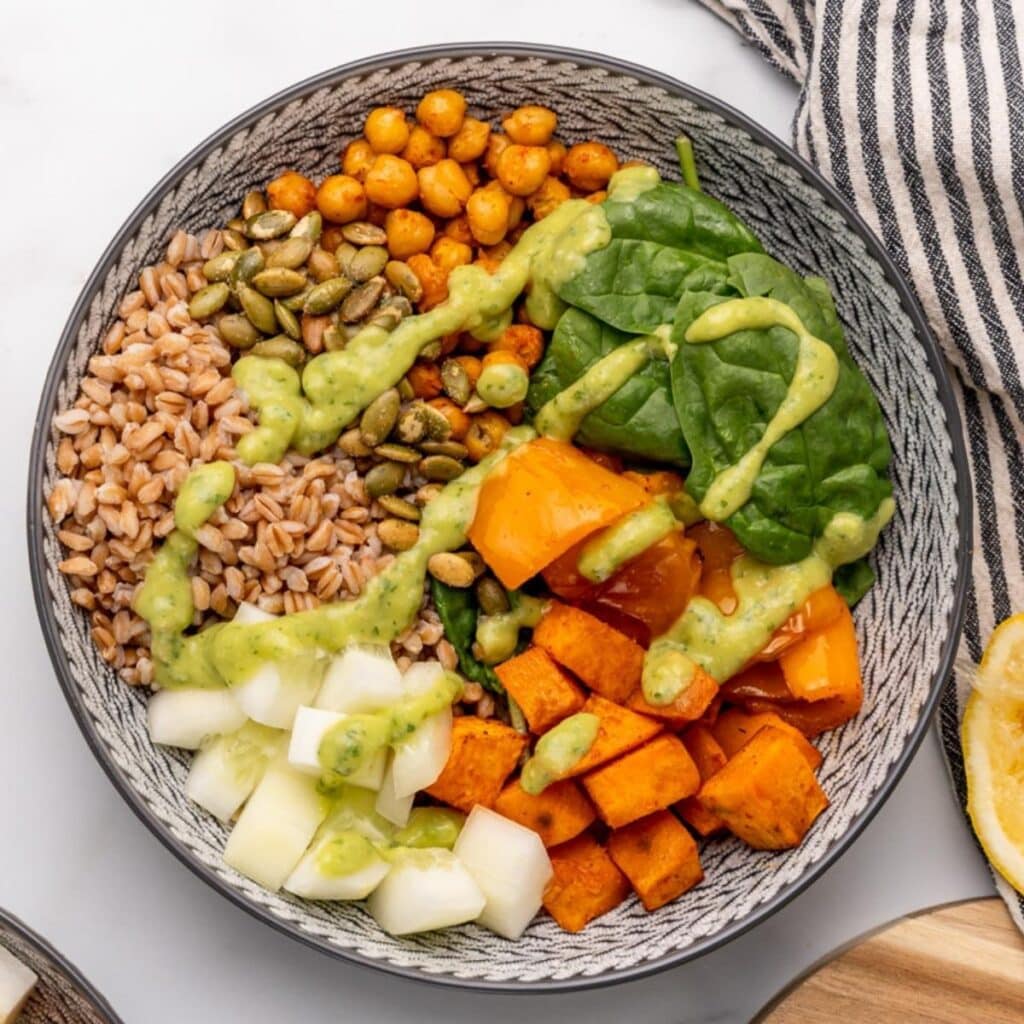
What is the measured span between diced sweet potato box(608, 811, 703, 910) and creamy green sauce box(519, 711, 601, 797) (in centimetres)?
18

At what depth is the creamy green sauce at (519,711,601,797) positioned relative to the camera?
2.30 m

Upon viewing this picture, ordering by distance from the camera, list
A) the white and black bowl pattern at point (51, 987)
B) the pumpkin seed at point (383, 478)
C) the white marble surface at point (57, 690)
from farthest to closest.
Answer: the white marble surface at point (57, 690) → the pumpkin seed at point (383, 478) → the white and black bowl pattern at point (51, 987)

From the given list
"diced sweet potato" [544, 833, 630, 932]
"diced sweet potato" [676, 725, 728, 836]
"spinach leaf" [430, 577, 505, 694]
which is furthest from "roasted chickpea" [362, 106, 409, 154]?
"diced sweet potato" [544, 833, 630, 932]

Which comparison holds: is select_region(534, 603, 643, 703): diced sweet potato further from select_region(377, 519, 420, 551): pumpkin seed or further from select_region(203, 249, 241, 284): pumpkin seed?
select_region(203, 249, 241, 284): pumpkin seed

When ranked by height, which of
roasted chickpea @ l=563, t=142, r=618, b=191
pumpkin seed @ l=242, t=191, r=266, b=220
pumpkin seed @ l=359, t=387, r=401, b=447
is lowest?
pumpkin seed @ l=359, t=387, r=401, b=447

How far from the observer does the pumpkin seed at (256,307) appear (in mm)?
2324

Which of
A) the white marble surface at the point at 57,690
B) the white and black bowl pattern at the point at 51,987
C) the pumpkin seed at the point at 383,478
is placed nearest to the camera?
the white and black bowl pattern at the point at 51,987

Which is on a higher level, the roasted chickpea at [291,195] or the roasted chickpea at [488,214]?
the roasted chickpea at [291,195]

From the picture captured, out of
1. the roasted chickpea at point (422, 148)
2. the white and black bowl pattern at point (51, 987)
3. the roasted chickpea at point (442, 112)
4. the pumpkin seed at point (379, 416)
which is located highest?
the roasted chickpea at point (442, 112)

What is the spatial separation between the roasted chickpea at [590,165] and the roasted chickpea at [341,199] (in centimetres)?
36

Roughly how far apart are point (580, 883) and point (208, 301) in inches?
44.8

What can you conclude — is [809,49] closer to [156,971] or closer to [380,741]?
[380,741]

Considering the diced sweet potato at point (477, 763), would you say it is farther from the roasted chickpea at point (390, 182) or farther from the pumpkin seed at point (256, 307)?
the roasted chickpea at point (390, 182)

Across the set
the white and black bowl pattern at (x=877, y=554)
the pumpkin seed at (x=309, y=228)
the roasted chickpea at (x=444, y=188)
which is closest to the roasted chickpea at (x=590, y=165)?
the white and black bowl pattern at (x=877, y=554)
